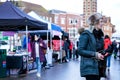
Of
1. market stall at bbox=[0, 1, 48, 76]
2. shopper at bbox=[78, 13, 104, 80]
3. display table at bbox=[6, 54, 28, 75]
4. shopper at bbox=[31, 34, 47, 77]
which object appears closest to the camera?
shopper at bbox=[78, 13, 104, 80]

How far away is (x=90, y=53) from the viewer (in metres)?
5.36

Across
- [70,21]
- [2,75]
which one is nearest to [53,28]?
[2,75]

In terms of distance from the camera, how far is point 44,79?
14.0 m

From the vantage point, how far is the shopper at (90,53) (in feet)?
17.6

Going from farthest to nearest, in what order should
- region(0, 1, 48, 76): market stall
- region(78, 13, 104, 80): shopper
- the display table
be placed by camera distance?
the display table → region(0, 1, 48, 76): market stall → region(78, 13, 104, 80): shopper

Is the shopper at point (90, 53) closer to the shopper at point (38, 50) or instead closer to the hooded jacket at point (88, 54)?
the hooded jacket at point (88, 54)

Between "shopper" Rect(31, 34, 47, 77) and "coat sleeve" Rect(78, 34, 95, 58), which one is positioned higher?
"coat sleeve" Rect(78, 34, 95, 58)

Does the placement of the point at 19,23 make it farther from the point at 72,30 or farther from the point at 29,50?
the point at 72,30

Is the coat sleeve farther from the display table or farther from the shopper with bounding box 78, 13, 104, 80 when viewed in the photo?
the display table

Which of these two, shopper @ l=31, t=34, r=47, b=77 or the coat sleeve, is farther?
shopper @ l=31, t=34, r=47, b=77

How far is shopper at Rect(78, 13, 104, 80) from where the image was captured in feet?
17.6

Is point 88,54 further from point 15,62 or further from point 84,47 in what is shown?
point 15,62

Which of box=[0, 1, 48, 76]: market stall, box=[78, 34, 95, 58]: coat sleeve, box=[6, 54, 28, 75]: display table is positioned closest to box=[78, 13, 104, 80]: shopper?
box=[78, 34, 95, 58]: coat sleeve

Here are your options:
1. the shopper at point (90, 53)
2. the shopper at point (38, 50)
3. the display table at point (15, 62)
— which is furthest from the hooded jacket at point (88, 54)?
the display table at point (15, 62)
